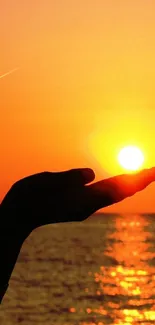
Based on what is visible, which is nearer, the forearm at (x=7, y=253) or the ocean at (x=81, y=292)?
the forearm at (x=7, y=253)

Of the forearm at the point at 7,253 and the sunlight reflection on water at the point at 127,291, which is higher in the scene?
→ the forearm at the point at 7,253

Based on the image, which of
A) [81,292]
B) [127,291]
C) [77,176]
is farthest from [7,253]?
[127,291]

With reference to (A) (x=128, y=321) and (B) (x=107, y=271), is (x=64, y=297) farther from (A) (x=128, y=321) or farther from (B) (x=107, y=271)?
(B) (x=107, y=271)

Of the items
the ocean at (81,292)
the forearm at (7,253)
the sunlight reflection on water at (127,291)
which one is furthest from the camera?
the sunlight reflection on water at (127,291)

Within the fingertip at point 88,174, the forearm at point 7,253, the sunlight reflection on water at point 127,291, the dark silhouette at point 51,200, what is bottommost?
the sunlight reflection on water at point 127,291

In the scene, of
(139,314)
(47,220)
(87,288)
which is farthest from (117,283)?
(47,220)

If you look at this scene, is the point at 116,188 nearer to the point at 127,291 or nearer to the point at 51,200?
the point at 51,200

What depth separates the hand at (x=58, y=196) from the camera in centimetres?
217

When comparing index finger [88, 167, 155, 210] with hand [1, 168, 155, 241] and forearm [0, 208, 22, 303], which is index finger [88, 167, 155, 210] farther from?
forearm [0, 208, 22, 303]

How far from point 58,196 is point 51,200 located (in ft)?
0.08

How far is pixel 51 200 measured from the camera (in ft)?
7.24

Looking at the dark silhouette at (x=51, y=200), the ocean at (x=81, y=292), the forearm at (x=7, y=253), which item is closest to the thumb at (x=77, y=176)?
the dark silhouette at (x=51, y=200)

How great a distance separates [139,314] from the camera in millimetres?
84312

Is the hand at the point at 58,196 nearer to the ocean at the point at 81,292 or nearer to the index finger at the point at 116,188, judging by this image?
the index finger at the point at 116,188
